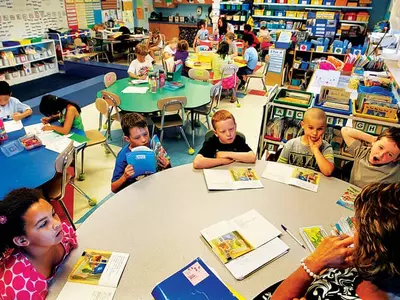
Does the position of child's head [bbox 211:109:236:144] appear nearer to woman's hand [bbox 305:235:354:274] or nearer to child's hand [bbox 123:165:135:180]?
child's hand [bbox 123:165:135:180]

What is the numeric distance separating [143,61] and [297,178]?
4009 millimetres

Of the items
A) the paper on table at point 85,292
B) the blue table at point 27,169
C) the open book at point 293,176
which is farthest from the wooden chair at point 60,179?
the open book at point 293,176

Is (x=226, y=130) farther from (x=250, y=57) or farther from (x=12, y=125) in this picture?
(x=250, y=57)

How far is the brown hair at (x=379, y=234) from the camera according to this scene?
2.66 ft

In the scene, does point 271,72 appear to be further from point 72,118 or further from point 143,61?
point 72,118

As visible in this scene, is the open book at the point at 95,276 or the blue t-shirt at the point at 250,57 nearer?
the open book at the point at 95,276

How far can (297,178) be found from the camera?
1904 millimetres

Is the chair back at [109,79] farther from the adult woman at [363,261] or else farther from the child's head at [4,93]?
the adult woman at [363,261]

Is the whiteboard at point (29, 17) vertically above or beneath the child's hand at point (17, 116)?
above

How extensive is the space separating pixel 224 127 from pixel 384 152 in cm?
103

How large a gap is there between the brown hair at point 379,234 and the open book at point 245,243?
0.49m

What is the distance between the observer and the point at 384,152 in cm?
185

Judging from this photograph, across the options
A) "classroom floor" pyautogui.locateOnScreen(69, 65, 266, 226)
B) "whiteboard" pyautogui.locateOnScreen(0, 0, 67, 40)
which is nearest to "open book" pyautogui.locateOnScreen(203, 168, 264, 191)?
"classroom floor" pyautogui.locateOnScreen(69, 65, 266, 226)

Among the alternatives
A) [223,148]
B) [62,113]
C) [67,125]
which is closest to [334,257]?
[223,148]
